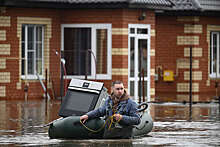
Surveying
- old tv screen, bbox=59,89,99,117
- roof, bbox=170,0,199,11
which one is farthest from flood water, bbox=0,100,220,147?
roof, bbox=170,0,199,11

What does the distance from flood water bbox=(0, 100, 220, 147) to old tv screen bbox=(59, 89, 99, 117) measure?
2.30 feet

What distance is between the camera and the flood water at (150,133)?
46.4 ft

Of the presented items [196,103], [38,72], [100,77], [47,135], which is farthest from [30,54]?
[47,135]

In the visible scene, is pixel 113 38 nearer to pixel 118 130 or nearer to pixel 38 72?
pixel 38 72

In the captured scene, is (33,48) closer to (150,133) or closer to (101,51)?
(101,51)

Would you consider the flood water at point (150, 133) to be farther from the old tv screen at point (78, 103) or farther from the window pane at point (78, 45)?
the window pane at point (78, 45)

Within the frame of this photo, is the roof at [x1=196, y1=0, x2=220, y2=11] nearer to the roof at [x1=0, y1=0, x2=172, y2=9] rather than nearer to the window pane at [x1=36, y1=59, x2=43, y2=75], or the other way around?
the roof at [x1=0, y1=0, x2=172, y2=9]

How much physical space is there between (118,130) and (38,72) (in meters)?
15.2

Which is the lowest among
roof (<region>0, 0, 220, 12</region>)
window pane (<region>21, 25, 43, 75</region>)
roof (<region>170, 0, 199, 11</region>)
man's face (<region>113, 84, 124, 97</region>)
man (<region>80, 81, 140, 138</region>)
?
man (<region>80, 81, 140, 138</region>)

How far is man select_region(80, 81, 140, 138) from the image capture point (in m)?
14.4

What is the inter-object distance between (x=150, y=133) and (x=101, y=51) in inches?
528

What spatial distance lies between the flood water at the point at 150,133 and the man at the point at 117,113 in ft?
0.77

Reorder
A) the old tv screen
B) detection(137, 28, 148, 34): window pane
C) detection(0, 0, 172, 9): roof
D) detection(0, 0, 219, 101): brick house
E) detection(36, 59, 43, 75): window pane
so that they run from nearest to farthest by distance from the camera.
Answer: the old tv screen < detection(0, 0, 219, 101): brick house < detection(0, 0, 172, 9): roof < detection(36, 59, 43, 75): window pane < detection(137, 28, 148, 34): window pane

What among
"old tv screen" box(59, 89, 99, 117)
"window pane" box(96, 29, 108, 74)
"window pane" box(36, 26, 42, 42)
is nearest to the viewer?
"old tv screen" box(59, 89, 99, 117)
